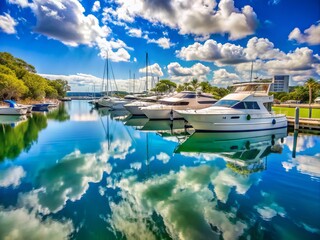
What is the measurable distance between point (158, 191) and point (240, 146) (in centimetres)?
901

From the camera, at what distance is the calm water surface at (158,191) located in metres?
5.29

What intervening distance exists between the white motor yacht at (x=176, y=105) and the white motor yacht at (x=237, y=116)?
8.26 meters

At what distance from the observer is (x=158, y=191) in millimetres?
7508

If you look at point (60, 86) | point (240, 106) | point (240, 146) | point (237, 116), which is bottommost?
point (240, 146)

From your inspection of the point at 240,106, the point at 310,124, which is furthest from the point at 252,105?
the point at 310,124

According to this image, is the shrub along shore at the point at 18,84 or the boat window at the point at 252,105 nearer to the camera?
the boat window at the point at 252,105

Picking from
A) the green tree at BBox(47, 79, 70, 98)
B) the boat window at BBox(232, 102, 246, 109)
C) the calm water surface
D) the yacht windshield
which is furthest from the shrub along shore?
the boat window at BBox(232, 102, 246, 109)

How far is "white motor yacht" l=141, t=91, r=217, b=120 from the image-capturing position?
26.4 metres

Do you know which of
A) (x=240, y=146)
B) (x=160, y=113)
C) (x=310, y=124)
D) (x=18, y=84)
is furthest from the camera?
(x=18, y=84)

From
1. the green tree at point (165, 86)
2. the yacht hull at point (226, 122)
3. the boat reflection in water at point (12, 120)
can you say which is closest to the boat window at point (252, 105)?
the yacht hull at point (226, 122)

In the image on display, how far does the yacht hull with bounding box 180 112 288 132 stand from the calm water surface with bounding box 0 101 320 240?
→ 353cm

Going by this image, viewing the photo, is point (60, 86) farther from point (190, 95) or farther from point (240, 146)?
point (240, 146)

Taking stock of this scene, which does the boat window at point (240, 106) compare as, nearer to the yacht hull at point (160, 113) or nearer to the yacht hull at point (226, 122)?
the yacht hull at point (226, 122)

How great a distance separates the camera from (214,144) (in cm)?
1496
